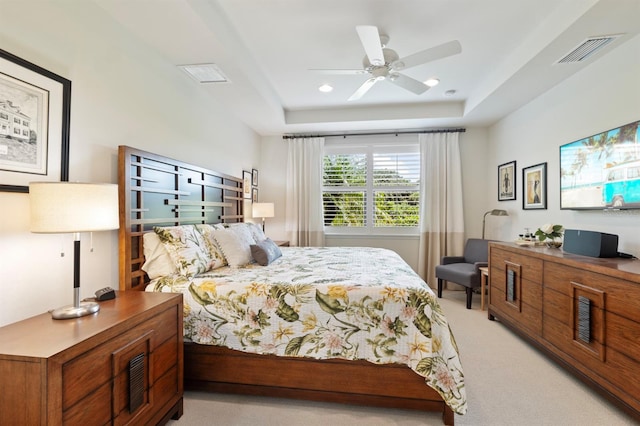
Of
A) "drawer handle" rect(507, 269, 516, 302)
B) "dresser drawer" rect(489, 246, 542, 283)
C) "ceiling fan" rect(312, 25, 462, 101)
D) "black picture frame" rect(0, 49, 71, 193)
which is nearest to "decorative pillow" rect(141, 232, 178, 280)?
"black picture frame" rect(0, 49, 71, 193)

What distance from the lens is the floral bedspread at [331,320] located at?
1734mm

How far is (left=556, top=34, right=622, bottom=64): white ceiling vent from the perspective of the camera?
89.9 inches

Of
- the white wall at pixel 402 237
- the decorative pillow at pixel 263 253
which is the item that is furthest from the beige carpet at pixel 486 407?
the white wall at pixel 402 237

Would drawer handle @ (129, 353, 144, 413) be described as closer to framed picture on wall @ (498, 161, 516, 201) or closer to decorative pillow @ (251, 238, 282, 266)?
decorative pillow @ (251, 238, 282, 266)

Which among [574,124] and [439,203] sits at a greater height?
[574,124]

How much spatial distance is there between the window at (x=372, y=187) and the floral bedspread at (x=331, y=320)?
302cm

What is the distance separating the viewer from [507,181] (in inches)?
165

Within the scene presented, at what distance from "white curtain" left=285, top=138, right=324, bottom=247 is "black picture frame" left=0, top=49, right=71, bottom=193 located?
3503mm

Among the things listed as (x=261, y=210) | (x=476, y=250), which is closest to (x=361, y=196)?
(x=261, y=210)

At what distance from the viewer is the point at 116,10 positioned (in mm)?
1964

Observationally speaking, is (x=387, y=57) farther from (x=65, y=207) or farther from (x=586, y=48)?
(x=65, y=207)

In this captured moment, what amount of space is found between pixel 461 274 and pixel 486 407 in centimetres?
215

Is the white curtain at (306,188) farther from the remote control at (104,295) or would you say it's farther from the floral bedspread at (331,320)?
the remote control at (104,295)

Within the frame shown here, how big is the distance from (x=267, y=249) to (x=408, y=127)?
10.7 feet
